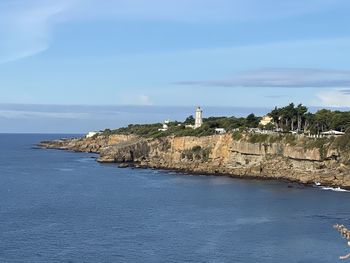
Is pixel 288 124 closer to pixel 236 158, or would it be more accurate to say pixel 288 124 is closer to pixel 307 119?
pixel 307 119

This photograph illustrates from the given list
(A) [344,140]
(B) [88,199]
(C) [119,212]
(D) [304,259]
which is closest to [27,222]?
(C) [119,212]

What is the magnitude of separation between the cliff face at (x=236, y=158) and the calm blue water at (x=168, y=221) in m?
6.78

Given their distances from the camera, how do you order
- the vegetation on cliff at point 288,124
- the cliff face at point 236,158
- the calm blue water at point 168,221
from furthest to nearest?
1. the vegetation on cliff at point 288,124
2. the cliff face at point 236,158
3. the calm blue water at point 168,221

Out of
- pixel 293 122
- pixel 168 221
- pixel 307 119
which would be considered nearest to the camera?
pixel 168 221

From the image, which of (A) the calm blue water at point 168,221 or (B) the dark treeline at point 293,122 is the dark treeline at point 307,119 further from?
(A) the calm blue water at point 168,221

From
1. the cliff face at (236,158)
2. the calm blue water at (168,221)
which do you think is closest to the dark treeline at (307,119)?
the cliff face at (236,158)

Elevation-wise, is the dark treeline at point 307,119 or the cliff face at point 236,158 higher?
the dark treeline at point 307,119

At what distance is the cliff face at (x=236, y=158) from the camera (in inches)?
2977

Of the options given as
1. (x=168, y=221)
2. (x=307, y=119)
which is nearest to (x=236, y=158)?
(x=307, y=119)

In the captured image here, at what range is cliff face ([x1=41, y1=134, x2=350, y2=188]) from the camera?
7562 cm

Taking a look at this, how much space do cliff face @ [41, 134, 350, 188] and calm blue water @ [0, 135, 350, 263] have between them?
678cm

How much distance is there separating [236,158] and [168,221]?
151 feet

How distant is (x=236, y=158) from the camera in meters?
90.9

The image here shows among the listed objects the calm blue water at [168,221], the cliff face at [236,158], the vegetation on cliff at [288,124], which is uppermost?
the vegetation on cliff at [288,124]
